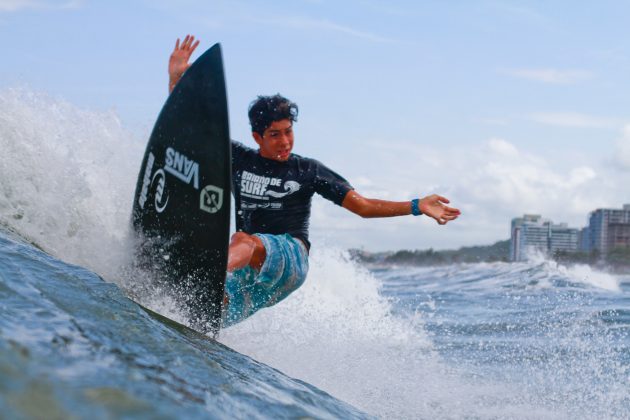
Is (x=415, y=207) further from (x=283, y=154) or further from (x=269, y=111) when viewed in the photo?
(x=269, y=111)

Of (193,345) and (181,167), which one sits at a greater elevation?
(181,167)

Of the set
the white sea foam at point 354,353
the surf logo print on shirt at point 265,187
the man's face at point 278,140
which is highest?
the man's face at point 278,140

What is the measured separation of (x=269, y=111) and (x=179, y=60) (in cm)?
111

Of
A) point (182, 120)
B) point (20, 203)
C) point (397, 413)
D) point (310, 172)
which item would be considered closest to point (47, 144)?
point (20, 203)

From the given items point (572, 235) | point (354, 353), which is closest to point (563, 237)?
point (572, 235)

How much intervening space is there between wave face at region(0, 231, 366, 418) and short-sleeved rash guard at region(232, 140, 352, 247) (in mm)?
1759

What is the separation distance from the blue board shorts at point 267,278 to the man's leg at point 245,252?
0.04 meters

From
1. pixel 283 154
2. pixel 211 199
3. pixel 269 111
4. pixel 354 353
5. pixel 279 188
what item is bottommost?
pixel 354 353

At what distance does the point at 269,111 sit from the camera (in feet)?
17.6

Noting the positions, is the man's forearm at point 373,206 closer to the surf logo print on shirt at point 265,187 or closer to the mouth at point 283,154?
the surf logo print on shirt at point 265,187

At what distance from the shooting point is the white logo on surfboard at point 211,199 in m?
4.95

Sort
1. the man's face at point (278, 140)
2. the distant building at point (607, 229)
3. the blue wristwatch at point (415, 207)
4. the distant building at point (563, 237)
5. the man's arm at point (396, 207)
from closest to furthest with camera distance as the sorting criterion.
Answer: the man's arm at point (396, 207)
the blue wristwatch at point (415, 207)
the man's face at point (278, 140)
the distant building at point (607, 229)
the distant building at point (563, 237)

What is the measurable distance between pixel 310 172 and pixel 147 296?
1.47m

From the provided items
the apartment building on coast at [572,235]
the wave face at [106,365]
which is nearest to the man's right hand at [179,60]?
the wave face at [106,365]
